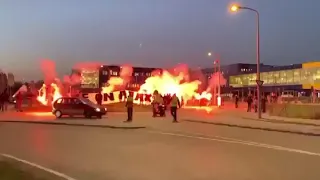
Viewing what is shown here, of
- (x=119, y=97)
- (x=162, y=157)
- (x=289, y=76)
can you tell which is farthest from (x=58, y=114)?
(x=289, y=76)

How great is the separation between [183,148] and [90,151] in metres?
3.02

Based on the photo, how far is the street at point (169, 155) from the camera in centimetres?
1044

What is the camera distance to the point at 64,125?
→ 1061 inches

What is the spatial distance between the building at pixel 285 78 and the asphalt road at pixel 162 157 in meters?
77.9

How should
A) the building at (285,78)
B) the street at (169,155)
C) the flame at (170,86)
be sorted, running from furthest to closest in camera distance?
the building at (285,78)
the flame at (170,86)
the street at (169,155)

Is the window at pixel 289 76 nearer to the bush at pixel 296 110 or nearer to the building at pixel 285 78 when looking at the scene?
the building at pixel 285 78

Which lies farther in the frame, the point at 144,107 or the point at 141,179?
the point at 144,107

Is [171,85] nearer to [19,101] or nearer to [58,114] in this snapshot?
[19,101]

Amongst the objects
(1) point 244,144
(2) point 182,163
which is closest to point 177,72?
(1) point 244,144

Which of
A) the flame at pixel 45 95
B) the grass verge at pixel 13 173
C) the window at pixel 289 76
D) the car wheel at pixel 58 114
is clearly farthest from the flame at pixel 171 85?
the window at pixel 289 76

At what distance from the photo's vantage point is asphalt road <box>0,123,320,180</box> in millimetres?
10328

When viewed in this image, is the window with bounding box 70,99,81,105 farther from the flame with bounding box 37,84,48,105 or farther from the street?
the flame with bounding box 37,84,48,105

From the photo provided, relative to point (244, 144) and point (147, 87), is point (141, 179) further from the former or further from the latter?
point (147, 87)

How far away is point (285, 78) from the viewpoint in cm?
12212
